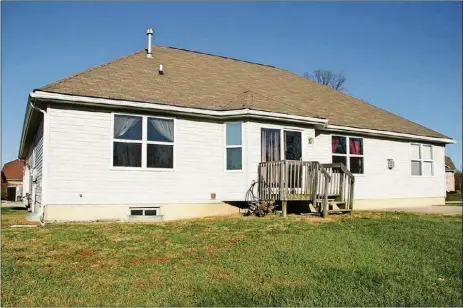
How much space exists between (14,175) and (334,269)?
4980cm

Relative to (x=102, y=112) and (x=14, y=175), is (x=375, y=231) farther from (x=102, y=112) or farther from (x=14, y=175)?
(x=14, y=175)

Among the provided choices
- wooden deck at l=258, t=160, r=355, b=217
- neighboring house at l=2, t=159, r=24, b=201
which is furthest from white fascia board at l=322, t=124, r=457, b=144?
neighboring house at l=2, t=159, r=24, b=201

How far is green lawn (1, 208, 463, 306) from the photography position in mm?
5078

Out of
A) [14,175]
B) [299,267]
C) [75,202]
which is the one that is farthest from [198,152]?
[14,175]

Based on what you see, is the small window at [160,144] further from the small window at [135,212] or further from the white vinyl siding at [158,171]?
the small window at [135,212]

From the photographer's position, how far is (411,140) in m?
18.5

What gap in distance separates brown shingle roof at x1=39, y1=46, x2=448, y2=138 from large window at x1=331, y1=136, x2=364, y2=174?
2.22ft

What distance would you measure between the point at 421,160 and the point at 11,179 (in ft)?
146

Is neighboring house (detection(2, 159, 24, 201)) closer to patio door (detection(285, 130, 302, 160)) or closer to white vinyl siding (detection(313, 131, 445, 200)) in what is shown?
A: white vinyl siding (detection(313, 131, 445, 200))

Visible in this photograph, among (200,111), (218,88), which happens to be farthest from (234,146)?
(218,88)

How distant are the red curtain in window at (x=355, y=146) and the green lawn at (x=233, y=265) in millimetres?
6534

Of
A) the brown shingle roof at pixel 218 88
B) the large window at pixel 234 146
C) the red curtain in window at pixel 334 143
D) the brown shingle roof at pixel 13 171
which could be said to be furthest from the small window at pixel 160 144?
the brown shingle roof at pixel 13 171

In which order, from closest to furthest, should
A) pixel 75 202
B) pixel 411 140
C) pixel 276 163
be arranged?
pixel 75 202
pixel 276 163
pixel 411 140

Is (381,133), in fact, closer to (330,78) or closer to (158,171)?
(158,171)
